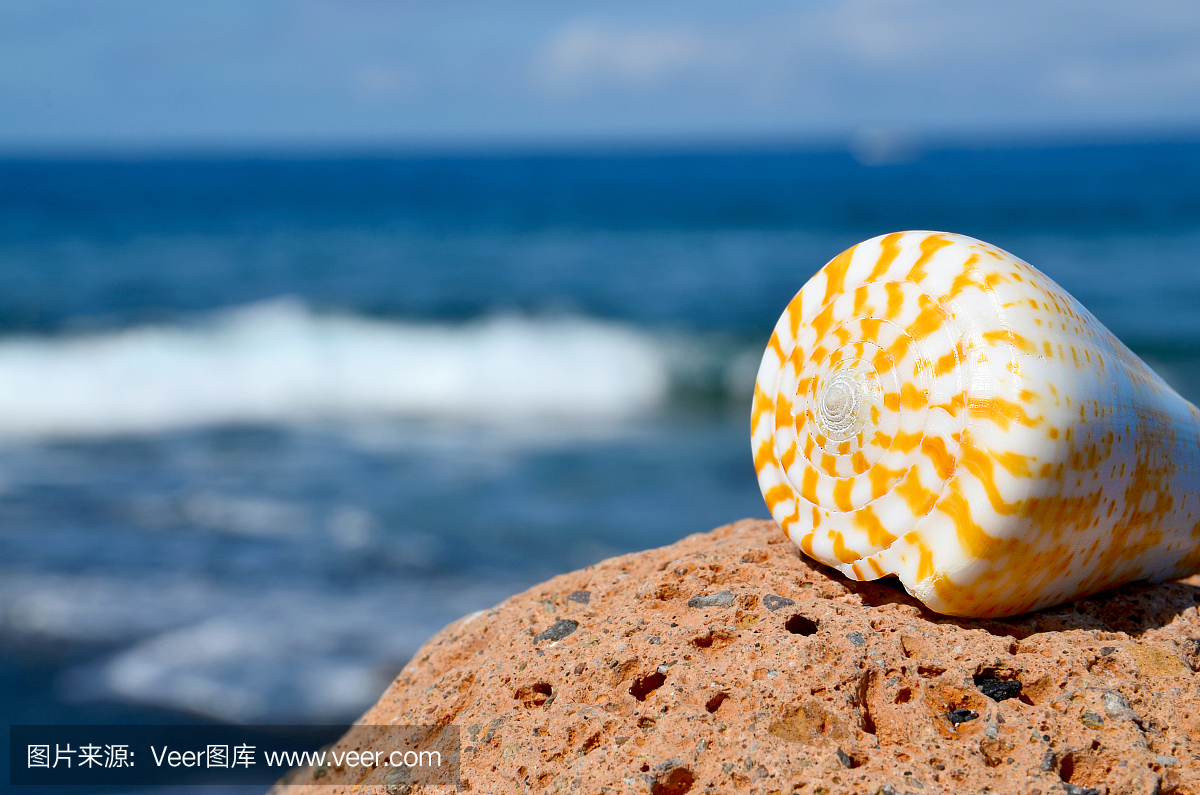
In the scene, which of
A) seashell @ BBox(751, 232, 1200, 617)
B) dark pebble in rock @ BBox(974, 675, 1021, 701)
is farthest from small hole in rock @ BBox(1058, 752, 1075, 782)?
seashell @ BBox(751, 232, 1200, 617)

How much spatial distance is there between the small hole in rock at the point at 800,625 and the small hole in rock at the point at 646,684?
0.33 meters

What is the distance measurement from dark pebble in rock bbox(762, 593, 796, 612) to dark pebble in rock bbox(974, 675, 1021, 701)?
1.52 ft

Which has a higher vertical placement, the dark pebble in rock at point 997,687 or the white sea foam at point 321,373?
the white sea foam at point 321,373

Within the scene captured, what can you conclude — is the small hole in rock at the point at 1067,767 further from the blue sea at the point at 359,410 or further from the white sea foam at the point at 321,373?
the white sea foam at the point at 321,373

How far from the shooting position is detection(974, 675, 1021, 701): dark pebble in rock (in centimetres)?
207

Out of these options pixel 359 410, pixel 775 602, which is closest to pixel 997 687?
pixel 775 602

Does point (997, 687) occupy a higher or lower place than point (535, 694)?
lower

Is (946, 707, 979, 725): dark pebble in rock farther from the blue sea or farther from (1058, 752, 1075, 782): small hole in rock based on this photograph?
the blue sea

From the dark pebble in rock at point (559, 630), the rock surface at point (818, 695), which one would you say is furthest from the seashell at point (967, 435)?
the dark pebble in rock at point (559, 630)

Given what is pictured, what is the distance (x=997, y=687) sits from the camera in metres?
2.09

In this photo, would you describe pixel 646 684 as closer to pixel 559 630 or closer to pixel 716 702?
pixel 716 702

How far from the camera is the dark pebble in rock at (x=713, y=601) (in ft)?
8.00

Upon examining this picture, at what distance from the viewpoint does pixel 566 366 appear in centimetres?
1436

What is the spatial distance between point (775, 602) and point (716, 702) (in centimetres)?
37
